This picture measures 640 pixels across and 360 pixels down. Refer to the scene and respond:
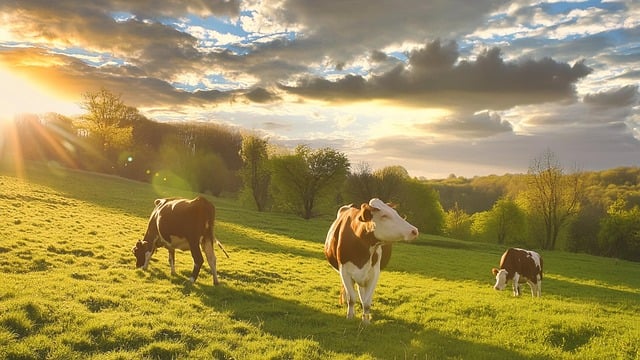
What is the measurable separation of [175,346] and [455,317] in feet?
24.4

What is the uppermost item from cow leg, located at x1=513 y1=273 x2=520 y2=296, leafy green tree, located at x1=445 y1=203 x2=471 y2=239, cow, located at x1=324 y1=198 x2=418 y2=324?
cow, located at x1=324 y1=198 x2=418 y2=324

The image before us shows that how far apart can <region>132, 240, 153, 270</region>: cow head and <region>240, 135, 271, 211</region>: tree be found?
51081 mm

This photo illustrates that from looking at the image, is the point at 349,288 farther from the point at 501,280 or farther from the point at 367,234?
the point at 501,280

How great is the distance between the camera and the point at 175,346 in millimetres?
8148

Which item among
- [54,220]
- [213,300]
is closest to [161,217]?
[213,300]

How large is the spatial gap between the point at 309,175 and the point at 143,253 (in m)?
48.4

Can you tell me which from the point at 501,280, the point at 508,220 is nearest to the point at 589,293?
the point at 501,280

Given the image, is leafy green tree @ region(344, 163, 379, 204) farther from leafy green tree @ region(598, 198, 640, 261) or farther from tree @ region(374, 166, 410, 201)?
leafy green tree @ region(598, 198, 640, 261)

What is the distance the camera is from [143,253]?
16.3 meters

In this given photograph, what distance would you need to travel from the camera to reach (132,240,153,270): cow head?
16250mm

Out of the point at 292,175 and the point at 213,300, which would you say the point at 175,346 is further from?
the point at 292,175

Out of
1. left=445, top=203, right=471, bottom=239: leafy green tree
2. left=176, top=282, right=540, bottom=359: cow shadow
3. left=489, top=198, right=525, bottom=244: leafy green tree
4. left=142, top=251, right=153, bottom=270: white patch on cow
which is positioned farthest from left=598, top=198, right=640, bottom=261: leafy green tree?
left=142, top=251, right=153, bottom=270: white patch on cow

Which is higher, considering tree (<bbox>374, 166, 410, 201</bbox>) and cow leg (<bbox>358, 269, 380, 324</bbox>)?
tree (<bbox>374, 166, 410, 201</bbox>)

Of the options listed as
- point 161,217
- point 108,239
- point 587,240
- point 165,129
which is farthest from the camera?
point 165,129
